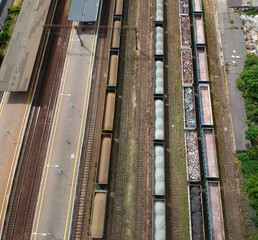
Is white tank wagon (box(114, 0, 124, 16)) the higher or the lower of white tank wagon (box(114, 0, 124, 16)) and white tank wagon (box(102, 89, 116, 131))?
the higher

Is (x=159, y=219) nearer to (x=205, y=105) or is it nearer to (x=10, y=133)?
(x=205, y=105)

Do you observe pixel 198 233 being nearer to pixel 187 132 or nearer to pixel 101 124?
pixel 187 132

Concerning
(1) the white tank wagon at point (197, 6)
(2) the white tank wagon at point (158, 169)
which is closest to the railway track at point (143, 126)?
(2) the white tank wagon at point (158, 169)

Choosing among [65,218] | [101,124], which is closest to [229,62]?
[101,124]

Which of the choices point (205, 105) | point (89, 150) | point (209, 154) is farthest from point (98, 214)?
point (205, 105)

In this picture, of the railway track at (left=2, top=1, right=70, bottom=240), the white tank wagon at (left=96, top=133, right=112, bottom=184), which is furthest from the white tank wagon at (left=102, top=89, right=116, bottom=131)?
the railway track at (left=2, top=1, right=70, bottom=240)

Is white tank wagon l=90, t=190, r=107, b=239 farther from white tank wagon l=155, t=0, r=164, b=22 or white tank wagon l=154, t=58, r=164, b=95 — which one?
white tank wagon l=155, t=0, r=164, b=22
